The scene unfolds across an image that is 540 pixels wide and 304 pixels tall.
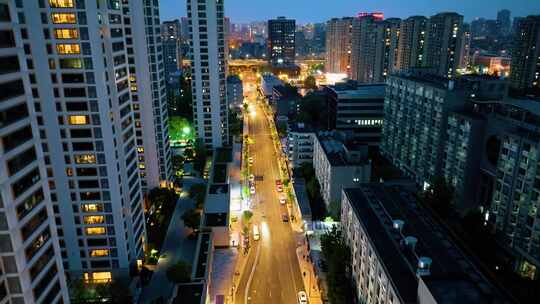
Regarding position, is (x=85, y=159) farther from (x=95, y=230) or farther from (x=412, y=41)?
(x=412, y=41)

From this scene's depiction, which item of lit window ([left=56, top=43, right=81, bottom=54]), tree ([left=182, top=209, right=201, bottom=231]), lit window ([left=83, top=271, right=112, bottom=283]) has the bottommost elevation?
lit window ([left=83, top=271, right=112, bottom=283])

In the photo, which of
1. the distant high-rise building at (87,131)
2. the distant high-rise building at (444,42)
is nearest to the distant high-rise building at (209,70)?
the distant high-rise building at (87,131)

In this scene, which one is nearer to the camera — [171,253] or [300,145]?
[171,253]

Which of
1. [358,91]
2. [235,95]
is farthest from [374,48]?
[358,91]

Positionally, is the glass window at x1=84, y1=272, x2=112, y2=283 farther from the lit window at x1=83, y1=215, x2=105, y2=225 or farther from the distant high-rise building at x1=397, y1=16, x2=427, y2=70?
the distant high-rise building at x1=397, y1=16, x2=427, y2=70

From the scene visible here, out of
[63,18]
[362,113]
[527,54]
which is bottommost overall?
[362,113]

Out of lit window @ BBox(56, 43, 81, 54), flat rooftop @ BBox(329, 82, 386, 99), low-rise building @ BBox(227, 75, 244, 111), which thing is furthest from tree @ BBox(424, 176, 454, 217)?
low-rise building @ BBox(227, 75, 244, 111)

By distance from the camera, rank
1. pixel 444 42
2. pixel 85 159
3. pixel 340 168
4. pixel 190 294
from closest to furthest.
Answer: pixel 190 294
pixel 85 159
pixel 340 168
pixel 444 42
